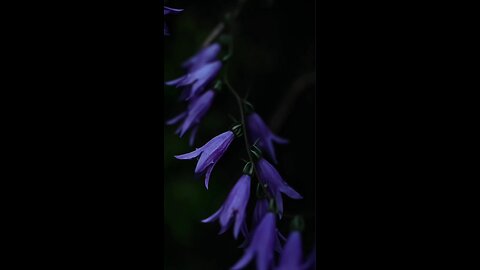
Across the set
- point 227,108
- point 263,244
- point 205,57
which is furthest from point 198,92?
point 263,244

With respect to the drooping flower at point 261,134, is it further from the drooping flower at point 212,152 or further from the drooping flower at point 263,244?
the drooping flower at point 263,244

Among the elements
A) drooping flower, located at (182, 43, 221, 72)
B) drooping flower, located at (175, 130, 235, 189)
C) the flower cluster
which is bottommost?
drooping flower, located at (175, 130, 235, 189)

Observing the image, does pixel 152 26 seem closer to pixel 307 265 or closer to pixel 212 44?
pixel 212 44

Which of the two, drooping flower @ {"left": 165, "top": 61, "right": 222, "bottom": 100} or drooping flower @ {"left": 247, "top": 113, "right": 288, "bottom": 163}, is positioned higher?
drooping flower @ {"left": 165, "top": 61, "right": 222, "bottom": 100}

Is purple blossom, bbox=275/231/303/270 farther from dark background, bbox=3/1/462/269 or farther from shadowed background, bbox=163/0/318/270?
shadowed background, bbox=163/0/318/270

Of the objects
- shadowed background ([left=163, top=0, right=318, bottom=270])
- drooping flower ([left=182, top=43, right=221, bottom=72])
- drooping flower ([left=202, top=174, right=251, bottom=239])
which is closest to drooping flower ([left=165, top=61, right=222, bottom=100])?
drooping flower ([left=182, top=43, right=221, bottom=72])

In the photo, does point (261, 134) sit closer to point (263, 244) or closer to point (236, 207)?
point (236, 207)

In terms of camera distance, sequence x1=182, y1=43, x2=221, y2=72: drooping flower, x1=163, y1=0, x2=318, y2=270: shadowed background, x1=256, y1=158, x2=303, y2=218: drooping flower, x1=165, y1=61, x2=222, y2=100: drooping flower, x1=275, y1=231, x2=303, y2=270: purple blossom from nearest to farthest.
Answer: x1=275, y1=231, x2=303, y2=270: purple blossom, x1=256, y1=158, x2=303, y2=218: drooping flower, x1=165, y1=61, x2=222, y2=100: drooping flower, x1=182, y1=43, x2=221, y2=72: drooping flower, x1=163, y1=0, x2=318, y2=270: shadowed background
